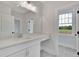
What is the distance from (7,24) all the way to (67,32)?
1.52 m

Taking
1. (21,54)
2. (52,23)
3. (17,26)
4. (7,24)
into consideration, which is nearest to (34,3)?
(52,23)

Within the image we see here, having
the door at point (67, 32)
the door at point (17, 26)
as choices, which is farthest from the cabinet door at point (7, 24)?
the door at point (67, 32)

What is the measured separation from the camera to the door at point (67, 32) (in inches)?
103

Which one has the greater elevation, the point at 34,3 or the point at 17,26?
the point at 34,3

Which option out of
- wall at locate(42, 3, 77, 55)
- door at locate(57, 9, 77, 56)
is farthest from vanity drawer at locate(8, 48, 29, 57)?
door at locate(57, 9, 77, 56)

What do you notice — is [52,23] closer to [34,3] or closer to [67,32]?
[67,32]

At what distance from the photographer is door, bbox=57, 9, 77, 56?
2.61 meters

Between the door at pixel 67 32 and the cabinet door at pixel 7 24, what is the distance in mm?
1223

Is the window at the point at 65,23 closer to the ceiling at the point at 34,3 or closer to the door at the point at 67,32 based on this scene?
the door at the point at 67,32

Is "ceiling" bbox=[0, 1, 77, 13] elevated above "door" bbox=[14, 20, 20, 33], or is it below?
above

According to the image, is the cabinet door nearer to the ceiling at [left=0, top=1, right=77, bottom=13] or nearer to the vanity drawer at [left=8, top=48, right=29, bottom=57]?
the ceiling at [left=0, top=1, right=77, bottom=13]

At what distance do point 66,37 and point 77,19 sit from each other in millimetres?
540

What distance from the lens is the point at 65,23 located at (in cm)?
265

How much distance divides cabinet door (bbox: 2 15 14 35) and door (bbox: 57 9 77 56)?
4.01 ft
